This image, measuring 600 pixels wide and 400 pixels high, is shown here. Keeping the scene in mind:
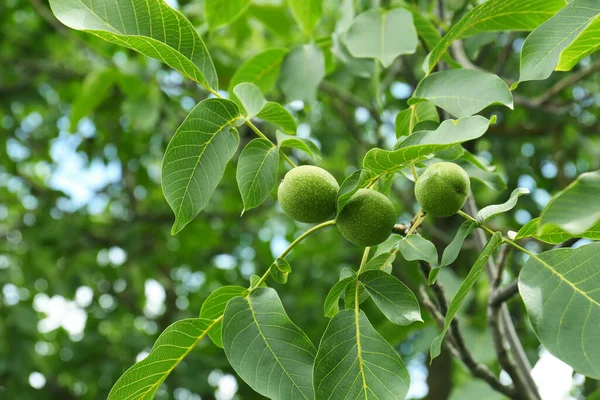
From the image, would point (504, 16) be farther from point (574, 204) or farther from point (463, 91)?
point (574, 204)

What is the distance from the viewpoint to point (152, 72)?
3.35 m

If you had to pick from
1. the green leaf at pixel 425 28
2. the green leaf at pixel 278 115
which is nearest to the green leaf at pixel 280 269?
the green leaf at pixel 278 115

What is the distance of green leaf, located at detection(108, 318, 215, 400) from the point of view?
1.18 meters

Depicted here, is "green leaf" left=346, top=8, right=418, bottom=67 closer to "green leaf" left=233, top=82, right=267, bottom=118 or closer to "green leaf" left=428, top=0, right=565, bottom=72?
"green leaf" left=428, top=0, right=565, bottom=72

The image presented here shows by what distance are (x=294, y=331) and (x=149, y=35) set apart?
0.62m

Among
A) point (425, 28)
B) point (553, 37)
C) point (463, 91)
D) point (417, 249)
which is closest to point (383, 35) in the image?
point (425, 28)

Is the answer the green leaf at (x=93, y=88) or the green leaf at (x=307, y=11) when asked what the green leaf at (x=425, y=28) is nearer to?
the green leaf at (x=307, y=11)

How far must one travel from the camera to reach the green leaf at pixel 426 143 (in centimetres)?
93

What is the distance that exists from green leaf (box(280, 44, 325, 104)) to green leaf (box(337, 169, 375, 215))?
0.70m

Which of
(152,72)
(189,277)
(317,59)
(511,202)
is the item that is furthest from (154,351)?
(189,277)

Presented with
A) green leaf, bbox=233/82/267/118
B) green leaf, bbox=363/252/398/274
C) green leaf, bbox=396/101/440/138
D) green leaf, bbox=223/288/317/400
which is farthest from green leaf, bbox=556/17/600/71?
green leaf, bbox=223/288/317/400

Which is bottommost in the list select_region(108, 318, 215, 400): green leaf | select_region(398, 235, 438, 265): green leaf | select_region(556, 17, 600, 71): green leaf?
select_region(108, 318, 215, 400): green leaf

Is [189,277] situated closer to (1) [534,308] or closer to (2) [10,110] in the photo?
(2) [10,110]

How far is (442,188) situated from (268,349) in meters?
0.43
